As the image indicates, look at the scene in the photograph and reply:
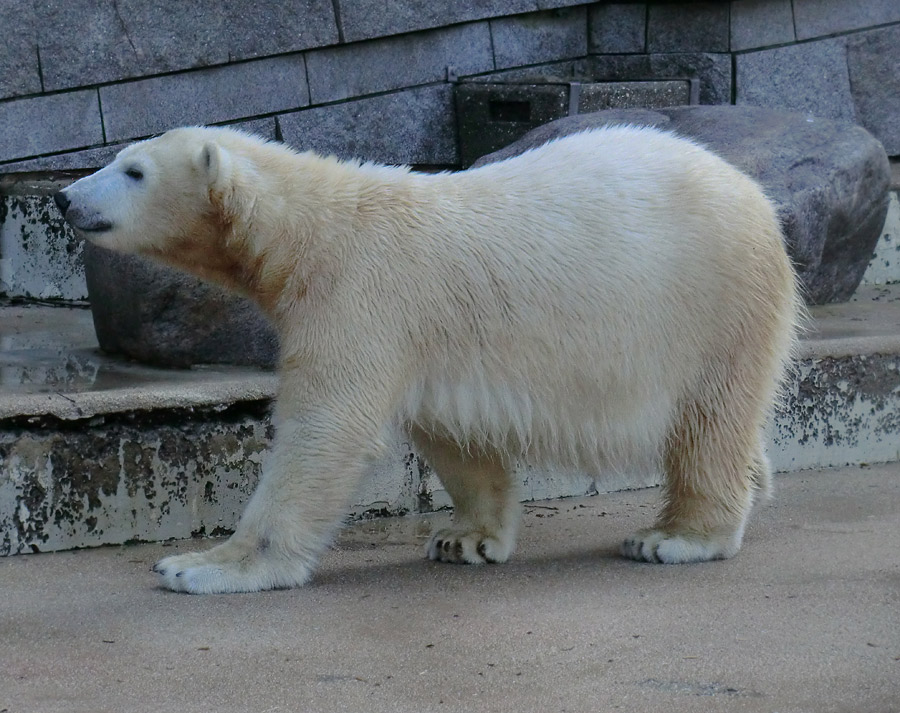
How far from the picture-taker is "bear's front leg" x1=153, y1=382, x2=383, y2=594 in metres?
3.27

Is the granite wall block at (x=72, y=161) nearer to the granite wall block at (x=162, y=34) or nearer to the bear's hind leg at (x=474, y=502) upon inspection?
the granite wall block at (x=162, y=34)

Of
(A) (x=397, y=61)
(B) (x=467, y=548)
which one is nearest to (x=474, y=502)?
(B) (x=467, y=548)

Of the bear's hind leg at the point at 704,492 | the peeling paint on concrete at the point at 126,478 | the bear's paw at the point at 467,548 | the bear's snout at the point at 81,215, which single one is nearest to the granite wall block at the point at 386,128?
the peeling paint on concrete at the point at 126,478

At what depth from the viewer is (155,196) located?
3.44 meters

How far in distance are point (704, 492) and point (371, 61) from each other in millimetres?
3899

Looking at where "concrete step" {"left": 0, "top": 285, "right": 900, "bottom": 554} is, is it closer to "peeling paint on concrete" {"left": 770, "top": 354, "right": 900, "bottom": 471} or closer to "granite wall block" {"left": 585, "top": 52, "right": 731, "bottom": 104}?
"peeling paint on concrete" {"left": 770, "top": 354, "right": 900, "bottom": 471}

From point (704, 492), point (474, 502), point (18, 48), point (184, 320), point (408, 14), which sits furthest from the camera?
point (408, 14)

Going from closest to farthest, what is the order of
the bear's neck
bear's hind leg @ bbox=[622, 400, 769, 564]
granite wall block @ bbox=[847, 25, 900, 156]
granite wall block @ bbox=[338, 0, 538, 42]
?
the bear's neck → bear's hind leg @ bbox=[622, 400, 769, 564] → granite wall block @ bbox=[338, 0, 538, 42] → granite wall block @ bbox=[847, 25, 900, 156]

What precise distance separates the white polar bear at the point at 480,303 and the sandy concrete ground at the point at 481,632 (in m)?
0.17

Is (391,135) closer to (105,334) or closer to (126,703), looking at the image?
(105,334)

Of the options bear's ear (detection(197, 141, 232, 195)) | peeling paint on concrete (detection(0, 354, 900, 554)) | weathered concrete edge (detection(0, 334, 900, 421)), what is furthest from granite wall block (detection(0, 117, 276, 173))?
bear's ear (detection(197, 141, 232, 195))

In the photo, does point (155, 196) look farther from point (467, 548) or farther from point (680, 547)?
point (680, 547)

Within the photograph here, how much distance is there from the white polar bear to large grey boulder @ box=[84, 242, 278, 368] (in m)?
0.86

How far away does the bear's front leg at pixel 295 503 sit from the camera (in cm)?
327
